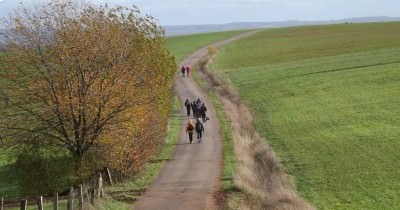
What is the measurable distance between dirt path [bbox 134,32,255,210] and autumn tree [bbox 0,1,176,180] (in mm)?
2613

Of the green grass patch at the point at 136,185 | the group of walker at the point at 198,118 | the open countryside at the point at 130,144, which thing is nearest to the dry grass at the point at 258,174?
the open countryside at the point at 130,144

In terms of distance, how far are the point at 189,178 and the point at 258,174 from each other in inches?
146

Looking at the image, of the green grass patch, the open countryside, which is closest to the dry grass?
the open countryside

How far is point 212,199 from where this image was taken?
918 inches

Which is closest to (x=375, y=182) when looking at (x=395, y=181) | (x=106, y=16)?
(x=395, y=181)

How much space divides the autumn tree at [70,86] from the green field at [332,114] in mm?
9627

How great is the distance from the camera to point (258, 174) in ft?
92.3

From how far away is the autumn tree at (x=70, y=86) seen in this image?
24.1 m

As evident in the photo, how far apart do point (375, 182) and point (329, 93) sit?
26639mm

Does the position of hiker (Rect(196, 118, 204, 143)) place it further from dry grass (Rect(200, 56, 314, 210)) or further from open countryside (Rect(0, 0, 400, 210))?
dry grass (Rect(200, 56, 314, 210))

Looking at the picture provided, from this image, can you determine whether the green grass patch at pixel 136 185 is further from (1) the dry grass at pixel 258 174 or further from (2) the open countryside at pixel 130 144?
(1) the dry grass at pixel 258 174

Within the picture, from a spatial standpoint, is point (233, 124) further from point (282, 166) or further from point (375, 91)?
point (375, 91)

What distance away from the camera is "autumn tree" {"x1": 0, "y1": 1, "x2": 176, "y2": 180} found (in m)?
24.1

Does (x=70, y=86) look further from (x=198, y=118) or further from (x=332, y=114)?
(x=332, y=114)
